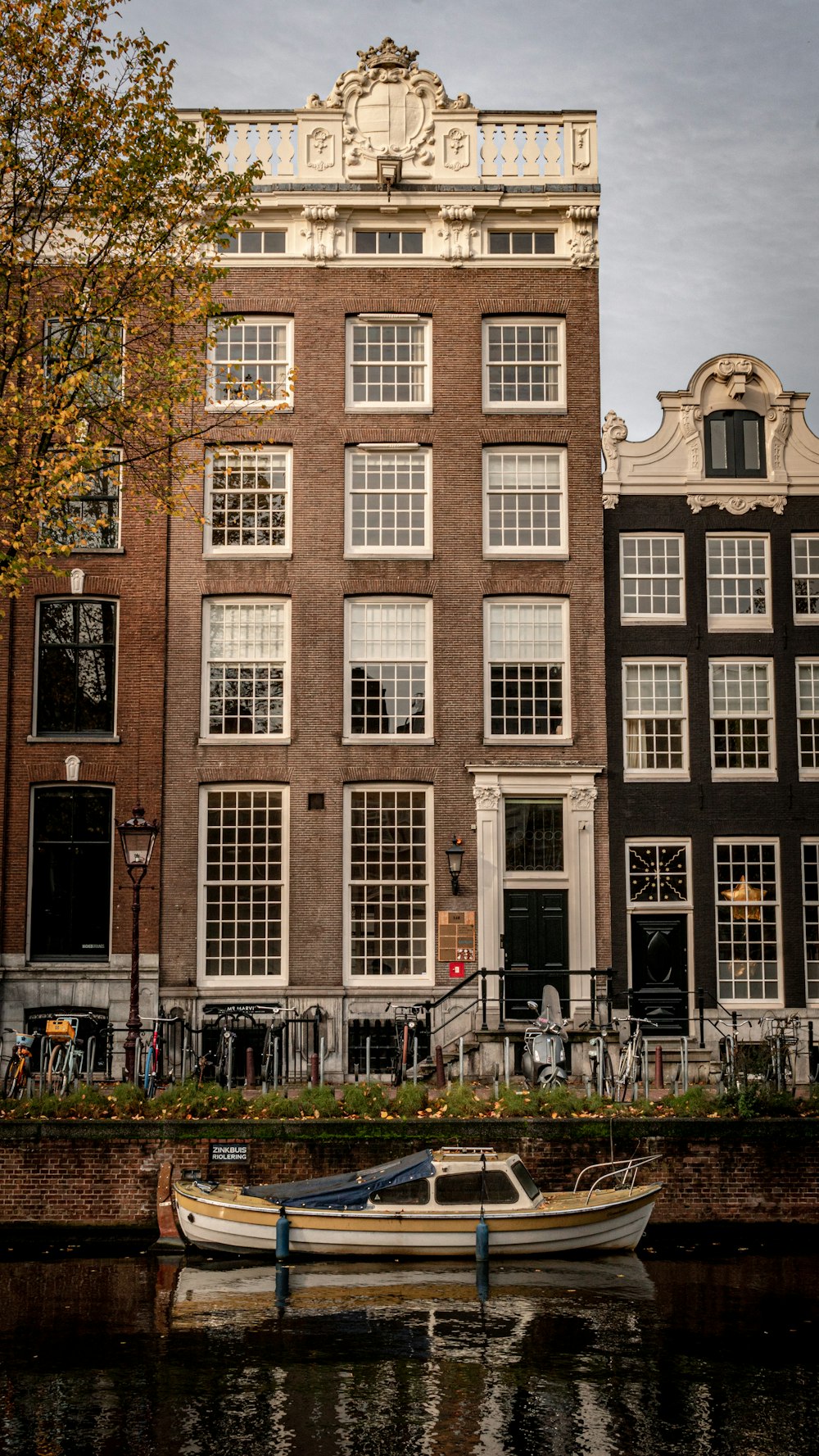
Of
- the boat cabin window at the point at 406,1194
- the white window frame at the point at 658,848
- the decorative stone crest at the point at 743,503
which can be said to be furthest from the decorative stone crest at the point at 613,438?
the boat cabin window at the point at 406,1194

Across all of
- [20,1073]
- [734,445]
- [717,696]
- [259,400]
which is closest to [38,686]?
[259,400]

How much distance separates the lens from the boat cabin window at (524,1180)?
1667 cm

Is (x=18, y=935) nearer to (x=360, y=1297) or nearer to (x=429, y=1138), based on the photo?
(x=429, y=1138)

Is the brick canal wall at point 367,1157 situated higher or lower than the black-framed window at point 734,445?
lower

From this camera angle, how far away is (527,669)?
26.8m

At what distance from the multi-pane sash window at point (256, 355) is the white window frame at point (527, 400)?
375cm

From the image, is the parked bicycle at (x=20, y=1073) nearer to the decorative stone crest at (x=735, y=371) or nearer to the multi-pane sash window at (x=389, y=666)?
the multi-pane sash window at (x=389, y=666)

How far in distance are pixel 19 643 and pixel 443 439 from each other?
346 inches

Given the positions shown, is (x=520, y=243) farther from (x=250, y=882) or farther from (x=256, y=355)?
(x=250, y=882)

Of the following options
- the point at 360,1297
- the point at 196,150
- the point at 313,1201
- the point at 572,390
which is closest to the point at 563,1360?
the point at 360,1297

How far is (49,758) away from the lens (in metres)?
26.0

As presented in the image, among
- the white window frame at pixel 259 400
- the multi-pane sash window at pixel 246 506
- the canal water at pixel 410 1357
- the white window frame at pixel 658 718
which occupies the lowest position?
the canal water at pixel 410 1357

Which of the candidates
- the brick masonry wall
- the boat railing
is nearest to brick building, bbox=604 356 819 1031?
the brick masonry wall

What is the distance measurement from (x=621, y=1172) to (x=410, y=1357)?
498 cm
